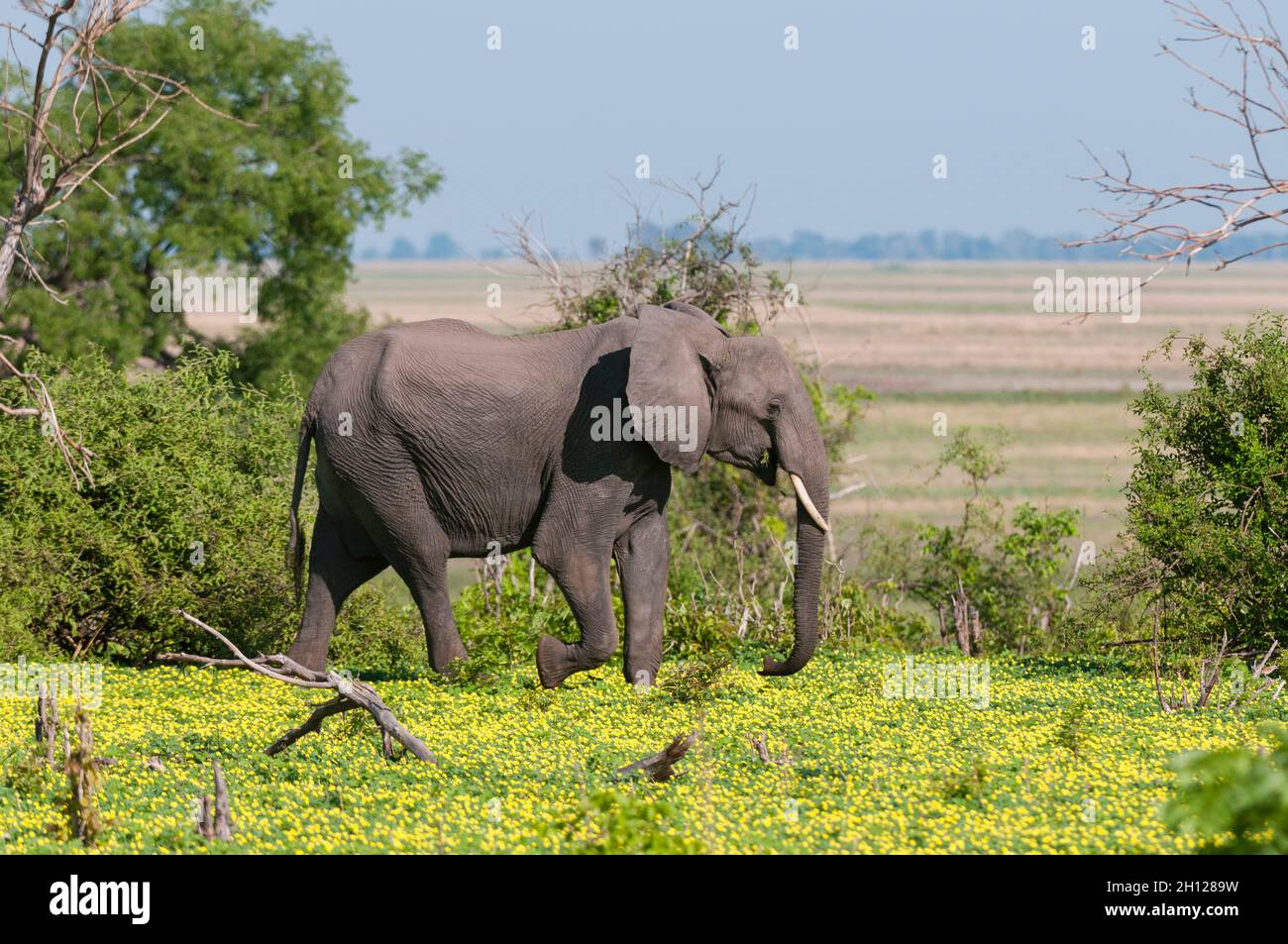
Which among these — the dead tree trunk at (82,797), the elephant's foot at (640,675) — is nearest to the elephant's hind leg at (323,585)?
the elephant's foot at (640,675)

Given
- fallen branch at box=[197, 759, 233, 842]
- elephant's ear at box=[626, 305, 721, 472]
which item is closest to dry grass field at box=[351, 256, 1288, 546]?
elephant's ear at box=[626, 305, 721, 472]

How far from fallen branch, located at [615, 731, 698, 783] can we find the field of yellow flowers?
9cm

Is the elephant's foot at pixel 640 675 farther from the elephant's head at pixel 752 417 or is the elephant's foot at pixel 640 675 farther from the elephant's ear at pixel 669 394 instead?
the elephant's ear at pixel 669 394

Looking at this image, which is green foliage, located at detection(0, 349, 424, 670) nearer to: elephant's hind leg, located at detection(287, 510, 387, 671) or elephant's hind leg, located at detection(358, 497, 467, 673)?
elephant's hind leg, located at detection(287, 510, 387, 671)

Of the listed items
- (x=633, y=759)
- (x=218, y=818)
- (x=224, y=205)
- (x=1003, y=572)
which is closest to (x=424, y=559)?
(x=633, y=759)

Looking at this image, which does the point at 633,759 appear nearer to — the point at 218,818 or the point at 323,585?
the point at 218,818

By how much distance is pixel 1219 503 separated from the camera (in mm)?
15023

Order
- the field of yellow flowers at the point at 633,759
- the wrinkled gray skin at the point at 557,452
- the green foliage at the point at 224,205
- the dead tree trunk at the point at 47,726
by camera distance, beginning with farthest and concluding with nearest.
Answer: the green foliage at the point at 224,205
the wrinkled gray skin at the point at 557,452
the dead tree trunk at the point at 47,726
the field of yellow flowers at the point at 633,759

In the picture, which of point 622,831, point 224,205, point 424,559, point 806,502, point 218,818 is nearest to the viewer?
point 622,831

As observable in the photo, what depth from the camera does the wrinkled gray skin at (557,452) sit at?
42.5 ft

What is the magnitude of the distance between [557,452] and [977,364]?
71.4 metres

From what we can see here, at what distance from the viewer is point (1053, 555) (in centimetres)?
1967
